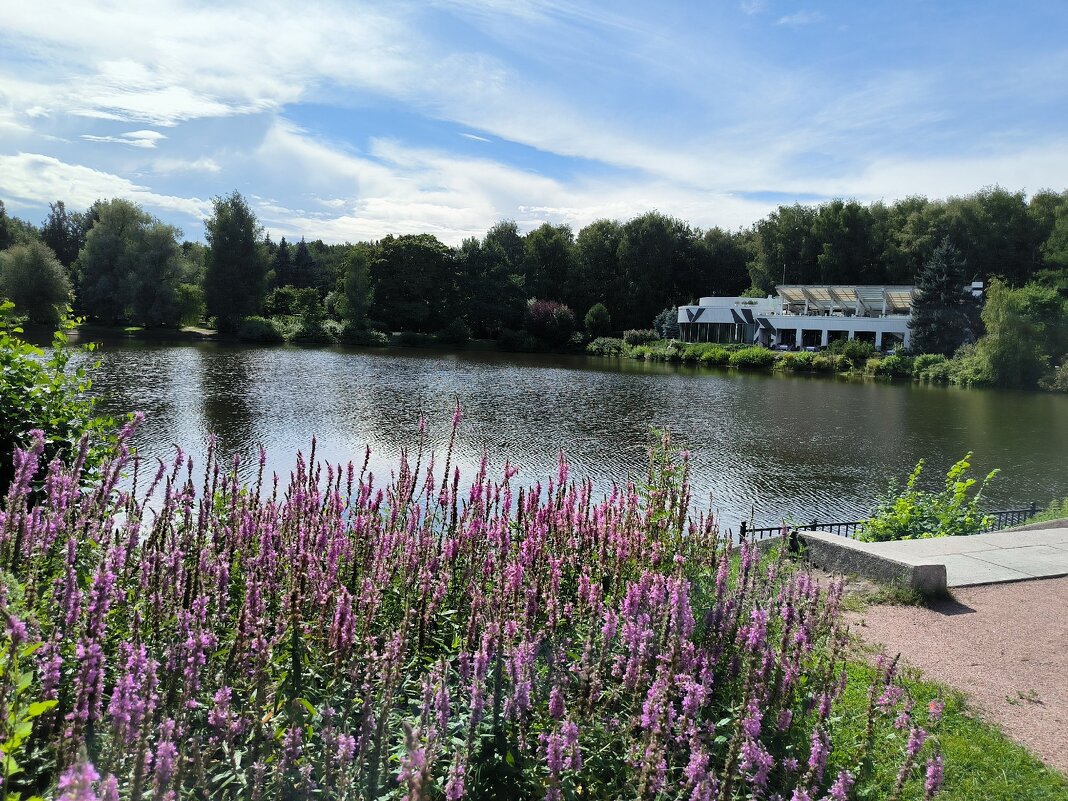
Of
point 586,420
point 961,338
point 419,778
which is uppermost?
point 961,338

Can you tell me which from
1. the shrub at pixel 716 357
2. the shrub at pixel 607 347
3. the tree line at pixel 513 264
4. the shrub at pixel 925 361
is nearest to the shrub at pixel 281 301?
the tree line at pixel 513 264

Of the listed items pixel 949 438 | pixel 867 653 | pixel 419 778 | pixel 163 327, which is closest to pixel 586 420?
pixel 949 438

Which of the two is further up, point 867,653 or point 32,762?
point 32,762

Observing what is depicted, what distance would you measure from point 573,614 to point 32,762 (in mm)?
2453

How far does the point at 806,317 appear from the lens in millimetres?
66062

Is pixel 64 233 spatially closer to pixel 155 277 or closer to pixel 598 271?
pixel 155 277

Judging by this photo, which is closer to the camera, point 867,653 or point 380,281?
point 867,653

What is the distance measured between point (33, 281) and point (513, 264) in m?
44.3

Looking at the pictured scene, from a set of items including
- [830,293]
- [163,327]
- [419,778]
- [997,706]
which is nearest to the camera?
[419,778]

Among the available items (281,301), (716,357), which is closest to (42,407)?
(716,357)

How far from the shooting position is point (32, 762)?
2.82m

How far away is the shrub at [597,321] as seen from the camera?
74.2 metres

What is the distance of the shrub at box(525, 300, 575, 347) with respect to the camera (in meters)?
71.5

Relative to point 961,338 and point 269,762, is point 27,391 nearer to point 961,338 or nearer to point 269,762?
point 269,762
